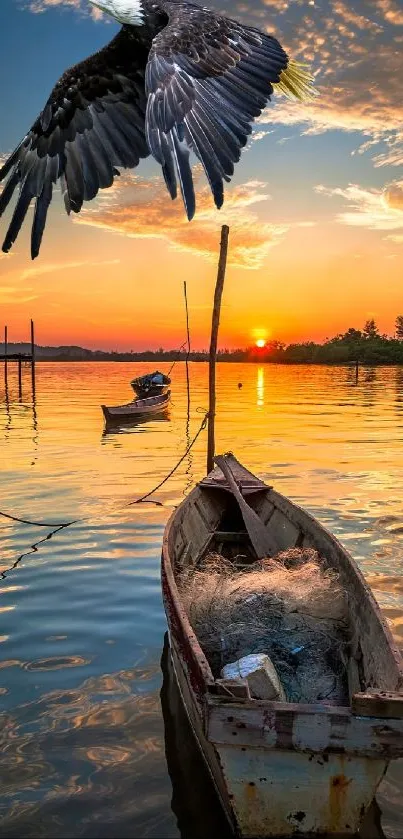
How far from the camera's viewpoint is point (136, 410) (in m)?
30.8

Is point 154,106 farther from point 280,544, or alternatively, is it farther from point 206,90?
point 280,544

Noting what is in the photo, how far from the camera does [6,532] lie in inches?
462

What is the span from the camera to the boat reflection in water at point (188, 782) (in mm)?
4301

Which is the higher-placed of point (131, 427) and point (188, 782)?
point (131, 427)

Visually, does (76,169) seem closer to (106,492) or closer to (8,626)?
(8,626)

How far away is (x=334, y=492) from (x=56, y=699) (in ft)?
32.7

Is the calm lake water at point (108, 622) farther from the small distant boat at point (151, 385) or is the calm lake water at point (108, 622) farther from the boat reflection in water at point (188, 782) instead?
the small distant boat at point (151, 385)

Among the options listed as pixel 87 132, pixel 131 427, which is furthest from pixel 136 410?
pixel 87 132

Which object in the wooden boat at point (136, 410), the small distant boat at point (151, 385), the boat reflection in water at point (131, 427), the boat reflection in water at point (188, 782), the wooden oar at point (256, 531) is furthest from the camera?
the small distant boat at point (151, 385)

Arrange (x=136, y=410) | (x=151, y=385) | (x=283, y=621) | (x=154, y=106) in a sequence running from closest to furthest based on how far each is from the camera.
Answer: (x=154, y=106) → (x=283, y=621) → (x=136, y=410) → (x=151, y=385)

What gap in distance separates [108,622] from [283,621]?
2452 mm

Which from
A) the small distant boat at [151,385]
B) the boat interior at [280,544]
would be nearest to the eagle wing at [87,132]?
the boat interior at [280,544]

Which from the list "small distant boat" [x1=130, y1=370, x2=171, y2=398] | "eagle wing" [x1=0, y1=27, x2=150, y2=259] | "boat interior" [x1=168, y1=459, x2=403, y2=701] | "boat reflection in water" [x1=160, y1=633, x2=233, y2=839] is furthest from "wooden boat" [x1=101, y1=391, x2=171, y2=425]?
"eagle wing" [x1=0, y1=27, x2=150, y2=259]

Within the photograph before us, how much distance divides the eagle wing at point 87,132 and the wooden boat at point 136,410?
22.8 meters
